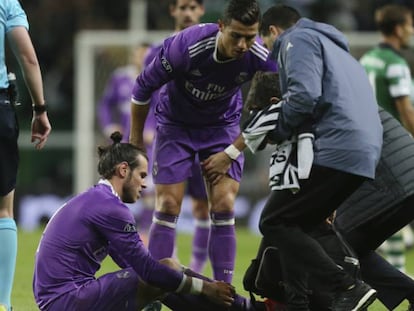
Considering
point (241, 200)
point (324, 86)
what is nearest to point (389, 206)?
point (324, 86)

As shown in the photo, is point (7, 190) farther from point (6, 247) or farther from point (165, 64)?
point (165, 64)

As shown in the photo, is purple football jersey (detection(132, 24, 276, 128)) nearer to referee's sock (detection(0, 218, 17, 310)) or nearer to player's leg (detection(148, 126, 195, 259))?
player's leg (detection(148, 126, 195, 259))

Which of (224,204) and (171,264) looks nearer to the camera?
(171,264)

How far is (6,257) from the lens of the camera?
256 inches

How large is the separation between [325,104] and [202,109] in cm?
177

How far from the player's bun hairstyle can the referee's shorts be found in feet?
4.47

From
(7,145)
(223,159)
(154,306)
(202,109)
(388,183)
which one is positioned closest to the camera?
(7,145)

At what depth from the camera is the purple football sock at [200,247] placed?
9.77 metres

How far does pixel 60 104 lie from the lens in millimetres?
19516

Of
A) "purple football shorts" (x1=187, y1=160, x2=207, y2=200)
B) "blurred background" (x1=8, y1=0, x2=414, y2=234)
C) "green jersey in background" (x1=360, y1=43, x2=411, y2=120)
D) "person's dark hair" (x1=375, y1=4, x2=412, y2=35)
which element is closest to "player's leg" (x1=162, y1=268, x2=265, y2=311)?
"purple football shorts" (x1=187, y1=160, x2=207, y2=200)

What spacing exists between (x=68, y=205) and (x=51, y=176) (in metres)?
12.2

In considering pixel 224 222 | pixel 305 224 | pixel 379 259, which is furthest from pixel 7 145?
pixel 379 259

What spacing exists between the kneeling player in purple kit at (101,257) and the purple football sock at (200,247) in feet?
11.0

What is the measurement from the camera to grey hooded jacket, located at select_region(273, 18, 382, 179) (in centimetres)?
613
